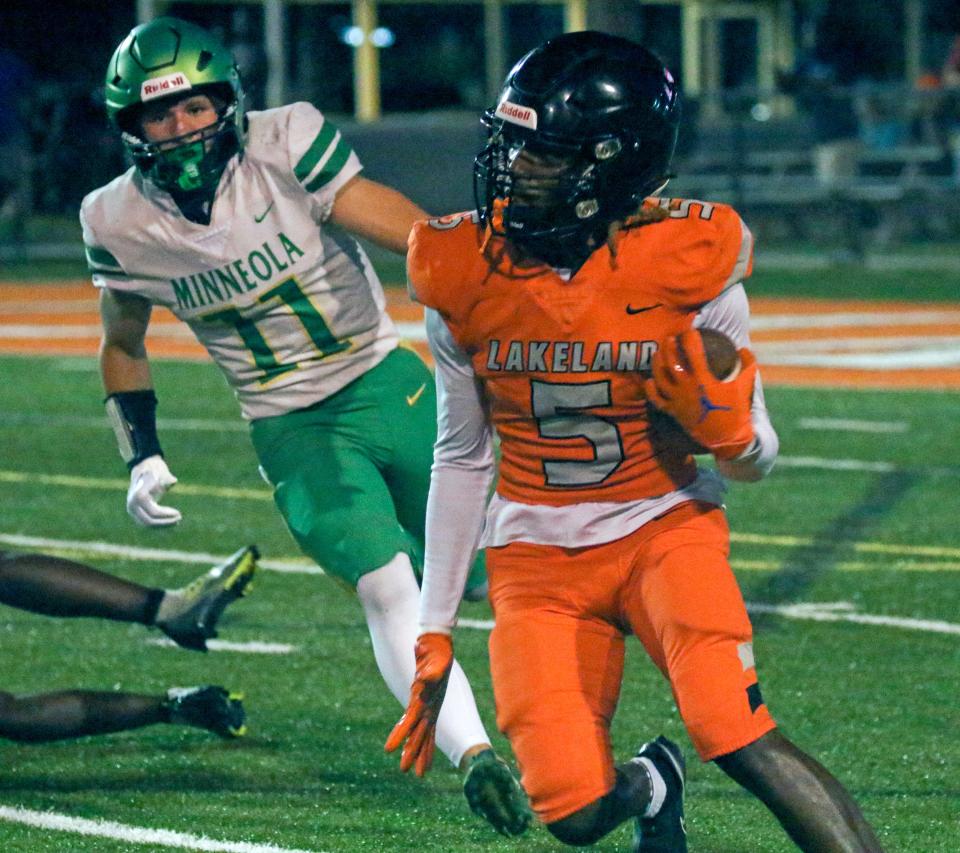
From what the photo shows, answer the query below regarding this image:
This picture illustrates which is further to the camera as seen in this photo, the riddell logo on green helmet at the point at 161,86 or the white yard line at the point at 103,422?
the white yard line at the point at 103,422

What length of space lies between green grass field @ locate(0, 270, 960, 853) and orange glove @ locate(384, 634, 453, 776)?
0.64 m

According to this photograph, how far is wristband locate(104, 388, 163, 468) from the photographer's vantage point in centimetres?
504

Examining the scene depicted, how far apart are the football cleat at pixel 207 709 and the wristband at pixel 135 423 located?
0.62 meters

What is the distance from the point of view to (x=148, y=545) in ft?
25.7

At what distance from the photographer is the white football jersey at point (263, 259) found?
16.2 ft

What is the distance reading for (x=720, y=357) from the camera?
3.54 meters

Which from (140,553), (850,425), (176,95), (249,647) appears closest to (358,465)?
(176,95)

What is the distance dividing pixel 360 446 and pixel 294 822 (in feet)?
2.91

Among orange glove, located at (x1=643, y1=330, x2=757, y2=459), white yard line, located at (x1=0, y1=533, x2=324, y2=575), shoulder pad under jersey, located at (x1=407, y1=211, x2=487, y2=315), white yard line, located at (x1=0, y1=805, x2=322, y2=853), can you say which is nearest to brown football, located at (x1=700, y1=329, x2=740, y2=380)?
orange glove, located at (x1=643, y1=330, x2=757, y2=459)

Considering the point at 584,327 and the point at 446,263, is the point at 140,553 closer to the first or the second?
the point at 446,263

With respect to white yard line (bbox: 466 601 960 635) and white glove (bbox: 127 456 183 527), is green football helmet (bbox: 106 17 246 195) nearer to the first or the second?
white glove (bbox: 127 456 183 527)

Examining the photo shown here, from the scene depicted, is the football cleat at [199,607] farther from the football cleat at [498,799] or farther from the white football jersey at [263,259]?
the football cleat at [498,799]

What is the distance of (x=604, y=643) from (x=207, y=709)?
1.70 meters

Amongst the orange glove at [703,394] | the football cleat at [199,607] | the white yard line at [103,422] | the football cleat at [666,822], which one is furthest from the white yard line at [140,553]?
the orange glove at [703,394]
